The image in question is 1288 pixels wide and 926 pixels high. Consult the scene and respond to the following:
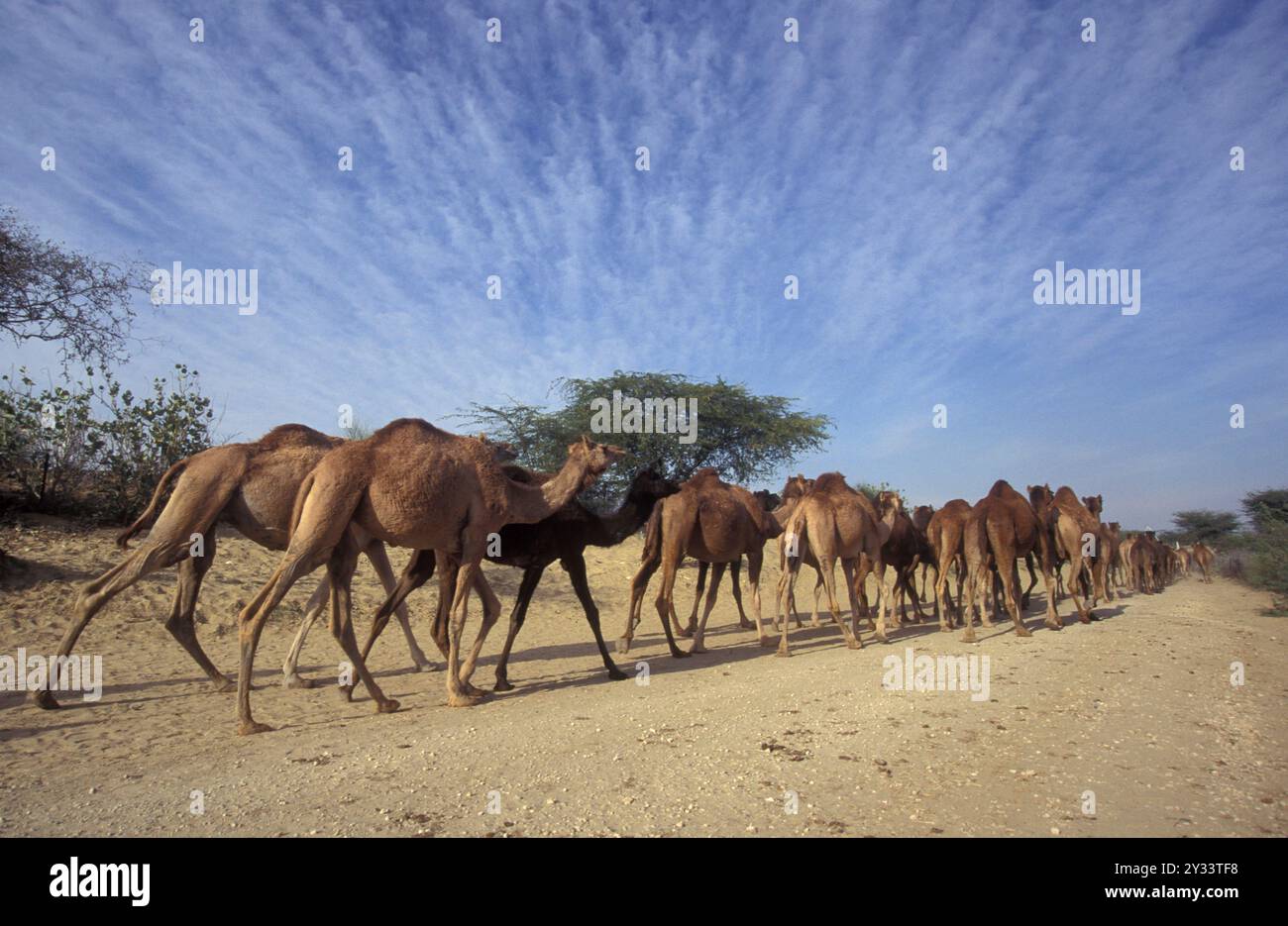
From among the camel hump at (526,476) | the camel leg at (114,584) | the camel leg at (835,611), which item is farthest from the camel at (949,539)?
the camel leg at (114,584)

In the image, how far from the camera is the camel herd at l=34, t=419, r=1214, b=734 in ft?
23.3

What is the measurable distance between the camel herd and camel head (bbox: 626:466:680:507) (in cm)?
2

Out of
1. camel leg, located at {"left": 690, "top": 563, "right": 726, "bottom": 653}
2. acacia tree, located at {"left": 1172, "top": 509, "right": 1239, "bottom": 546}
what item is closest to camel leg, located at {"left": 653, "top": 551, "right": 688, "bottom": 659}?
camel leg, located at {"left": 690, "top": 563, "right": 726, "bottom": 653}

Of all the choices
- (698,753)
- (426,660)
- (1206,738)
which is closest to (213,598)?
(426,660)

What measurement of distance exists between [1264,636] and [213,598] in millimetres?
19273

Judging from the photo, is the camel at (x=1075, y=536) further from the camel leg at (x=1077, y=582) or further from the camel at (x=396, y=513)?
the camel at (x=396, y=513)

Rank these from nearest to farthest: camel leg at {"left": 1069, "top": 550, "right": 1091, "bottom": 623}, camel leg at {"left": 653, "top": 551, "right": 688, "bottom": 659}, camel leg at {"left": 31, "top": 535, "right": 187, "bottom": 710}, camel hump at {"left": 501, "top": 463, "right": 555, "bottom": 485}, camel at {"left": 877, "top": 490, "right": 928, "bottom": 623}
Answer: camel leg at {"left": 31, "top": 535, "right": 187, "bottom": 710}, camel hump at {"left": 501, "top": 463, "right": 555, "bottom": 485}, camel leg at {"left": 653, "top": 551, "right": 688, "bottom": 659}, camel leg at {"left": 1069, "top": 550, "right": 1091, "bottom": 623}, camel at {"left": 877, "top": 490, "right": 928, "bottom": 623}

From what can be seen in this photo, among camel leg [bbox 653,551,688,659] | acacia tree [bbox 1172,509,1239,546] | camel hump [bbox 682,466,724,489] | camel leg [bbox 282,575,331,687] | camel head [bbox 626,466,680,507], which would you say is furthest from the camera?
acacia tree [bbox 1172,509,1239,546]

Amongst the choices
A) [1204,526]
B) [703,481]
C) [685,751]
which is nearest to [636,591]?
[703,481]

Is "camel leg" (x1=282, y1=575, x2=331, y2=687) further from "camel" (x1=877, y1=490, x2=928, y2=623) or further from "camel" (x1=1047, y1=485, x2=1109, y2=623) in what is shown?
"camel" (x1=1047, y1=485, x2=1109, y2=623)

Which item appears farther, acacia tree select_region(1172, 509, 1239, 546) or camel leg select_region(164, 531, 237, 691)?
acacia tree select_region(1172, 509, 1239, 546)

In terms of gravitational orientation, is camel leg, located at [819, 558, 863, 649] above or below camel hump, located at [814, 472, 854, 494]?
below

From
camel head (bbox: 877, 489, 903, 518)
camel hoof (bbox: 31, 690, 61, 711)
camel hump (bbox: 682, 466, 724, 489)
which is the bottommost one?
camel hoof (bbox: 31, 690, 61, 711)

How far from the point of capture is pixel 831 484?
1252 centimetres
